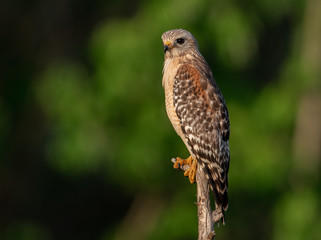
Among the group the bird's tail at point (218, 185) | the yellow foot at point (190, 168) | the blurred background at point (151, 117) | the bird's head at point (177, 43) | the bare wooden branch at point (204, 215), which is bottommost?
the bare wooden branch at point (204, 215)

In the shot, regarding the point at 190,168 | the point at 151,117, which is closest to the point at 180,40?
the point at 190,168

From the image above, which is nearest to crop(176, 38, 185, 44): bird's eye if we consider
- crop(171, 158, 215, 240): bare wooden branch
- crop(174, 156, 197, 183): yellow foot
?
crop(174, 156, 197, 183): yellow foot

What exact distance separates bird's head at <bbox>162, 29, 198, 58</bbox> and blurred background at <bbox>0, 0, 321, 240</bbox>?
370 cm

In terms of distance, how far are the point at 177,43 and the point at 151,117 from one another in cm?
430

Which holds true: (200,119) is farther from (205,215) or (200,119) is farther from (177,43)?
(205,215)

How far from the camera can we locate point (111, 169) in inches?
547

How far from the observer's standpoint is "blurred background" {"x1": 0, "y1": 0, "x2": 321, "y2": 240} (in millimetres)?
12523

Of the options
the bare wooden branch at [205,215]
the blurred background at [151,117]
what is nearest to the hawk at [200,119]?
the bare wooden branch at [205,215]

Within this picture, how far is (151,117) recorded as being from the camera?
12.5 m

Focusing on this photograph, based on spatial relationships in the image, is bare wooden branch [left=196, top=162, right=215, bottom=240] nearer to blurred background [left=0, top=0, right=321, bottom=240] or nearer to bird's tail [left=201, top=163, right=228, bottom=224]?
bird's tail [left=201, top=163, right=228, bottom=224]

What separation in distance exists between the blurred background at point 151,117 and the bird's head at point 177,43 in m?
3.70

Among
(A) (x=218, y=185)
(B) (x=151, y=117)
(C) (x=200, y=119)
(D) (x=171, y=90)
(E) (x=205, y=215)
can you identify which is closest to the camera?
(E) (x=205, y=215)

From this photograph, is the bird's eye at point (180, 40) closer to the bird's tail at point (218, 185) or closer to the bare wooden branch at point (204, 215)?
the bird's tail at point (218, 185)

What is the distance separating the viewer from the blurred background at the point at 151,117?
41.1ft
